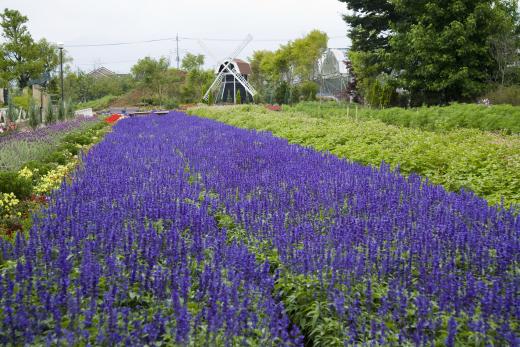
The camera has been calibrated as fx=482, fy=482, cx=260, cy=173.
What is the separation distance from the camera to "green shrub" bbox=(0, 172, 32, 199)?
7.32 m

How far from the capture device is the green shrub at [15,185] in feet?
24.0

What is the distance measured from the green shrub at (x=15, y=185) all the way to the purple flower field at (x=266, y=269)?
55.6 inches

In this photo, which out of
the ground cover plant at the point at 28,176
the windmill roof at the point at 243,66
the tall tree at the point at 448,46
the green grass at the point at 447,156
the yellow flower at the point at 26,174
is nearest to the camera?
the ground cover plant at the point at 28,176

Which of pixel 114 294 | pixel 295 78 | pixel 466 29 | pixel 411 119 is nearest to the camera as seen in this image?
pixel 114 294

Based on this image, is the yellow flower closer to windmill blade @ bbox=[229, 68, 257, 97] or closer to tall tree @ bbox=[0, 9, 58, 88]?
tall tree @ bbox=[0, 9, 58, 88]

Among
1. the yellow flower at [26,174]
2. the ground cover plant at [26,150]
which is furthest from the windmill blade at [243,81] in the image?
the yellow flower at [26,174]

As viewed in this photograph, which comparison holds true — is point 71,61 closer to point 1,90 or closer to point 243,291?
point 1,90

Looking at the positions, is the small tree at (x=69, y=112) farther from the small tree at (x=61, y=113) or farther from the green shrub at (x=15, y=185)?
the green shrub at (x=15, y=185)

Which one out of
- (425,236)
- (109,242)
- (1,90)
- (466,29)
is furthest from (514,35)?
(1,90)

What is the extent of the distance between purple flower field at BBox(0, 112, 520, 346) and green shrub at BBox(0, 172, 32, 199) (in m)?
1.41

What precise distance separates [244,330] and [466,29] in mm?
22358

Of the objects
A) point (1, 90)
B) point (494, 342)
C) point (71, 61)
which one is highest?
point (71, 61)

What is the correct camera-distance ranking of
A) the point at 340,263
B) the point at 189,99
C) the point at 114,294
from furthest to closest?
the point at 189,99, the point at 340,263, the point at 114,294

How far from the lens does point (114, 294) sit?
10.9 ft
